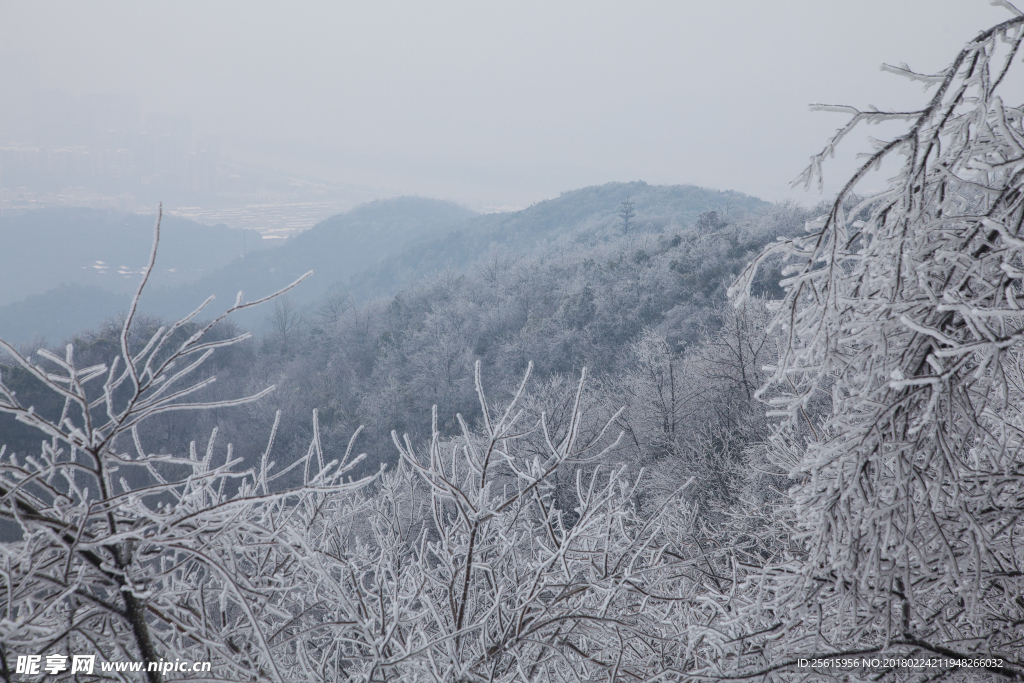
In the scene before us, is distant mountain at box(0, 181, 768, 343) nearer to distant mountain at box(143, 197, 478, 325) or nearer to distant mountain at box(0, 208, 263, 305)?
distant mountain at box(0, 208, 263, 305)

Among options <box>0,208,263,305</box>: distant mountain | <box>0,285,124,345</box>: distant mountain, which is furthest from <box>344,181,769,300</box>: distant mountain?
<box>0,208,263,305</box>: distant mountain

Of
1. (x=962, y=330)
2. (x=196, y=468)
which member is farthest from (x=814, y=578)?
(x=196, y=468)

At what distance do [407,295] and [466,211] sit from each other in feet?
200

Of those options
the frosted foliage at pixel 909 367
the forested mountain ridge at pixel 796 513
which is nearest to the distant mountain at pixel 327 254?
the forested mountain ridge at pixel 796 513

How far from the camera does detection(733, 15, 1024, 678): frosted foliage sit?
6.03ft

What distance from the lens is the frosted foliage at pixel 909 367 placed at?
1.84m

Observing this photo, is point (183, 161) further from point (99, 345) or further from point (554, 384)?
point (554, 384)

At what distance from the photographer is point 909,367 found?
1944mm

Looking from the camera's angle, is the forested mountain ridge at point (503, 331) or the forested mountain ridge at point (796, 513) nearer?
the forested mountain ridge at point (796, 513)

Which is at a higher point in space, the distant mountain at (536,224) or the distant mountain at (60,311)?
the distant mountain at (536,224)

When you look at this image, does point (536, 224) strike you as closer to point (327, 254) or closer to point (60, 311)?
point (327, 254)

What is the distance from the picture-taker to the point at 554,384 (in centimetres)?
1877

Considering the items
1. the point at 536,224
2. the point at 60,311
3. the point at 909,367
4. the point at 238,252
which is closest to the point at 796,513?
the point at 909,367

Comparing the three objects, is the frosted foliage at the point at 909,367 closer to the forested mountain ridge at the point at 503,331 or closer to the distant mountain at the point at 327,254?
the forested mountain ridge at the point at 503,331
